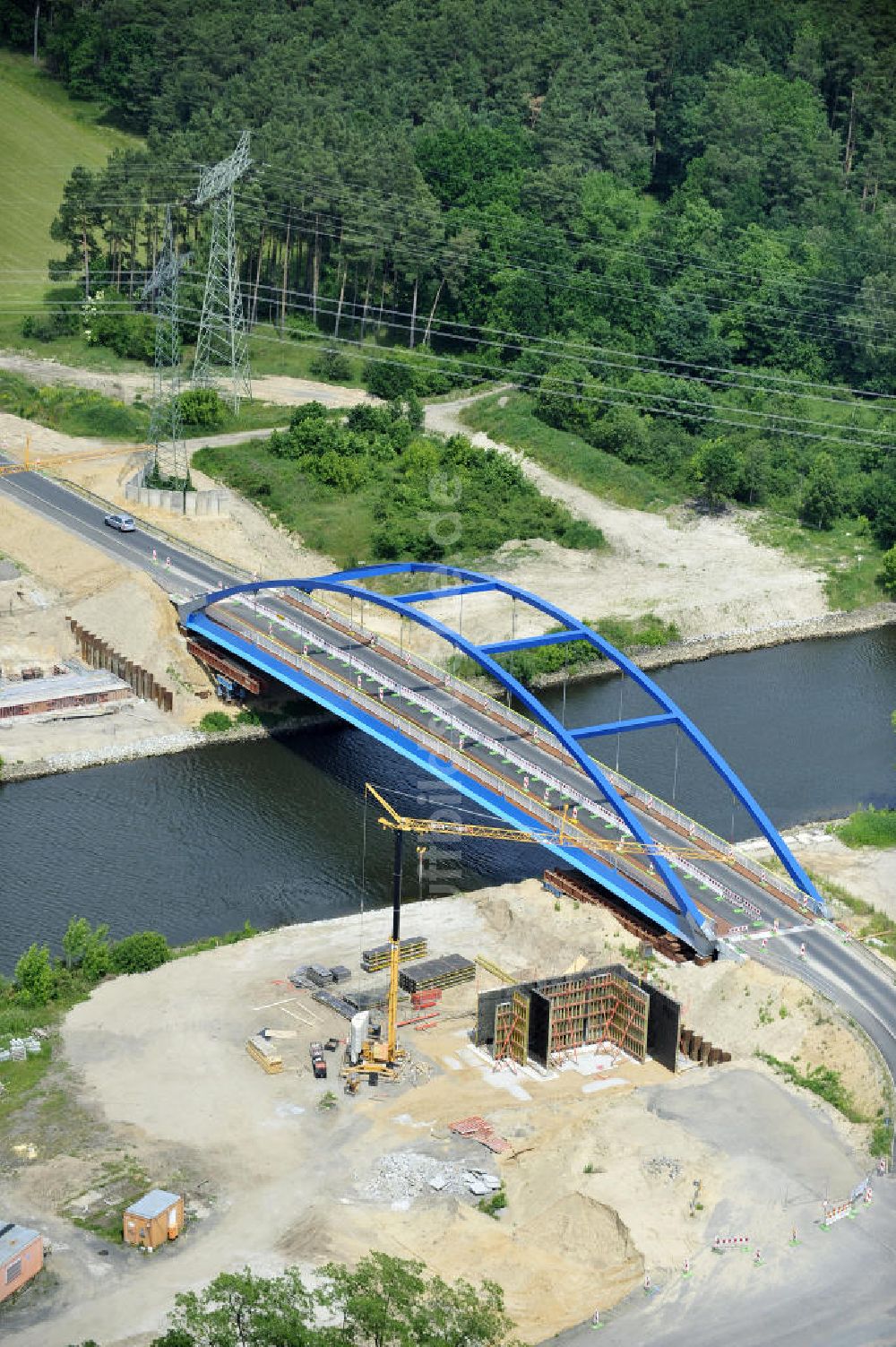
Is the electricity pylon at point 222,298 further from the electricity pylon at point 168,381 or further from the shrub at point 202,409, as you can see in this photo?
the electricity pylon at point 168,381

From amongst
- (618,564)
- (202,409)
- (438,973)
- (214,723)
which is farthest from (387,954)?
(202,409)

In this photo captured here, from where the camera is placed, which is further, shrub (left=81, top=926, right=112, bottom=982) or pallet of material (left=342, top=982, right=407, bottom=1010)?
shrub (left=81, top=926, right=112, bottom=982)

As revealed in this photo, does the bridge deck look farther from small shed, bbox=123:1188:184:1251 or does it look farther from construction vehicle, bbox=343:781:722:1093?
small shed, bbox=123:1188:184:1251

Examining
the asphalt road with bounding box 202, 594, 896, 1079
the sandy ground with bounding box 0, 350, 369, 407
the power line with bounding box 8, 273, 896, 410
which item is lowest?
the asphalt road with bounding box 202, 594, 896, 1079

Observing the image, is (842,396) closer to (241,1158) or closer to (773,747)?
(773,747)

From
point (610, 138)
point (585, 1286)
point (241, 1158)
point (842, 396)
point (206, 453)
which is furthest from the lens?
point (610, 138)

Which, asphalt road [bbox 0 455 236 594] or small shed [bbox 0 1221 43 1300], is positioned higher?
asphalt road [bbox 0 455 236 594]

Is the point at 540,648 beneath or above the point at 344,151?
beneath

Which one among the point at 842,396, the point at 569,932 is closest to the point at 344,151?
the point at 842,396

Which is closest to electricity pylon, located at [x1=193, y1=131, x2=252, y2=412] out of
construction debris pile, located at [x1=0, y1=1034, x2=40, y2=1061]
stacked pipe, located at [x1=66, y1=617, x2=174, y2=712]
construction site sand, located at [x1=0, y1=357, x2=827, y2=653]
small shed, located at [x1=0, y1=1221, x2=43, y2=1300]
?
construction site sand, located at [x1=0, y1=357, x2=827, y2=653]
